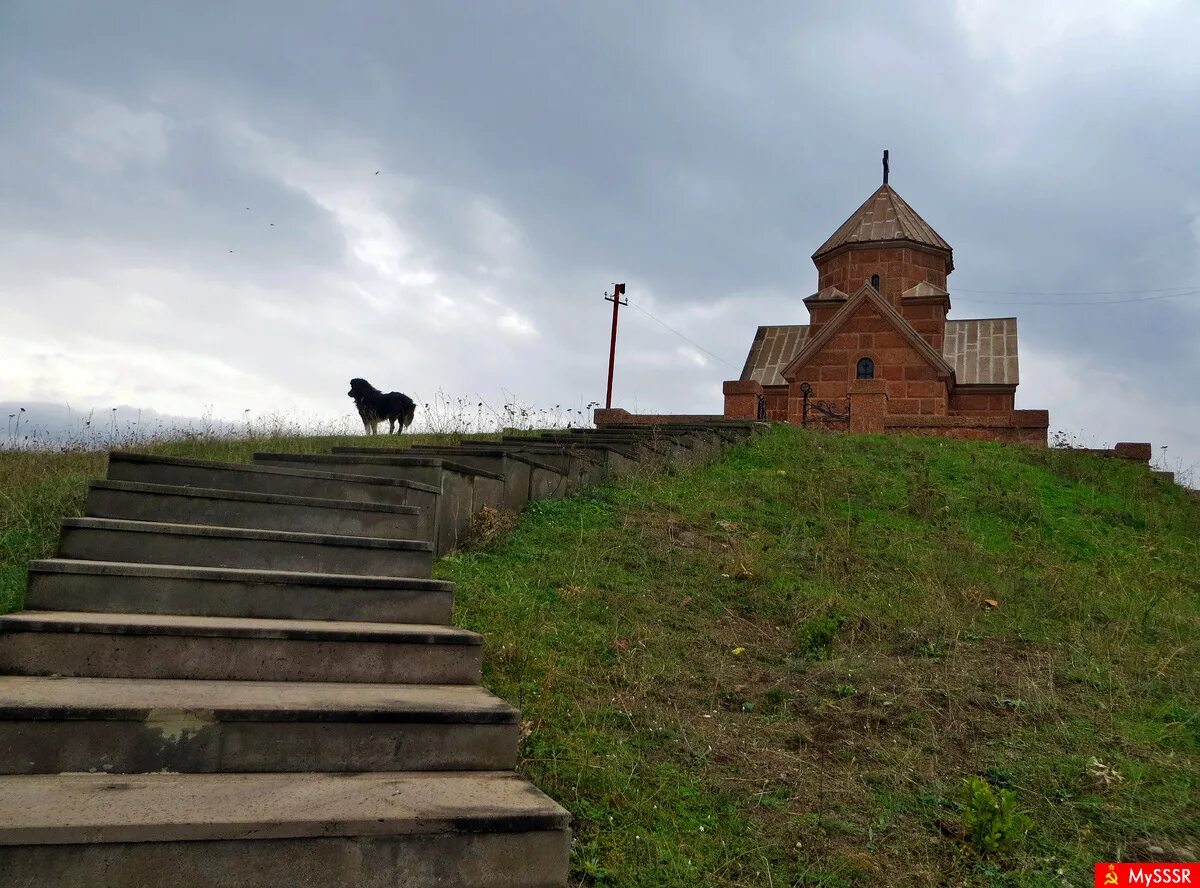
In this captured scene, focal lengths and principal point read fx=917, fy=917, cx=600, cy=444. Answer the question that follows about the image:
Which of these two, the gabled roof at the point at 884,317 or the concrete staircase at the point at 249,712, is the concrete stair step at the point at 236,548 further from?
the gabled roof at the point at 884,317

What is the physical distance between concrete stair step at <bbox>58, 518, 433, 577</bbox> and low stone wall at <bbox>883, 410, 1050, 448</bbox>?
1446cm

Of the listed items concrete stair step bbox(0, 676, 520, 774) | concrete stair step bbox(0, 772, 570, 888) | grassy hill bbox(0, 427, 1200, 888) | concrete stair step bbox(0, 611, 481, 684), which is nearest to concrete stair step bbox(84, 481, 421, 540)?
grassy hill bbox(0, 427, 1200, 888)

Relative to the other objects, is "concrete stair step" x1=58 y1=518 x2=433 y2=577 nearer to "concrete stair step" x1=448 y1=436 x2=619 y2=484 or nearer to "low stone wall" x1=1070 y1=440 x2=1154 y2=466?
"concrete stair step" x1=448 y1=436 x2=619 y2=484

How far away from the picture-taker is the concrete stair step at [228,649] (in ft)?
11.6

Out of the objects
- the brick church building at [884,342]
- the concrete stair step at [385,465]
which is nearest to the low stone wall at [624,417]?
the brick church building at [884,342]

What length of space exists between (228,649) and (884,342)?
876 inches

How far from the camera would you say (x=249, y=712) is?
3.17 metres

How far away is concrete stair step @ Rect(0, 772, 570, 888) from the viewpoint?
101 inches

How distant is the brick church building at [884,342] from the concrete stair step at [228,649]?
50.0ft

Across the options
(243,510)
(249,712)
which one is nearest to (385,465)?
(243,510)

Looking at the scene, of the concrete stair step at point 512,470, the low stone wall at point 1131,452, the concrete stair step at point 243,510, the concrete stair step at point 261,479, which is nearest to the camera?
the concrete stair step at point 243,510

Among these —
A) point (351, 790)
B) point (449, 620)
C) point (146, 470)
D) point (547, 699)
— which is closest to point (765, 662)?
point (547, 699)

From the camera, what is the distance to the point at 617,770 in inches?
A: 144

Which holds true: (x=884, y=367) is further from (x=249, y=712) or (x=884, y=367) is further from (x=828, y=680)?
(x=249, y=712)
